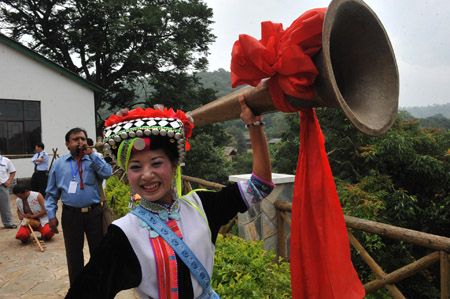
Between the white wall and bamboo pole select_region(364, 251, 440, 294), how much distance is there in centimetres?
1301

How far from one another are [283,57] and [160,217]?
2.84ft

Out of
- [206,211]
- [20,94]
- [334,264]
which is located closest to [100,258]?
[206,211]

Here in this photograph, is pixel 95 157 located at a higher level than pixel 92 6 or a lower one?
lower

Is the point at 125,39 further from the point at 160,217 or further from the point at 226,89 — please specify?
the point at 226,89

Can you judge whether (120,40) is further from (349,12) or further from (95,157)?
(349,12)

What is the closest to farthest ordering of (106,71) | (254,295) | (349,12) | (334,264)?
(349,12) < (334,264) < (254,295) < (106,71)

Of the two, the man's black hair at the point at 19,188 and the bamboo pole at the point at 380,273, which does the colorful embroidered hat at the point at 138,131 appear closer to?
the bamboo pole at the point at 380,273

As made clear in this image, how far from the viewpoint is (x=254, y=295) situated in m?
2.18

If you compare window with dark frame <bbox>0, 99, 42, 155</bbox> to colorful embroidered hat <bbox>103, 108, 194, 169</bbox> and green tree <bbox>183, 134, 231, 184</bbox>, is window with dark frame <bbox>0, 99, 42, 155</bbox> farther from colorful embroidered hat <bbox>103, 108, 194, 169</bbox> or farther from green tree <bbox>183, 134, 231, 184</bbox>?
colorful embroidered hat <bbox>103, 108, 194, 169</bbox>

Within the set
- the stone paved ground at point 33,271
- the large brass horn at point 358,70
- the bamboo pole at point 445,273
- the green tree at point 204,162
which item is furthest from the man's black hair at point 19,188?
the green tree at point 204,162

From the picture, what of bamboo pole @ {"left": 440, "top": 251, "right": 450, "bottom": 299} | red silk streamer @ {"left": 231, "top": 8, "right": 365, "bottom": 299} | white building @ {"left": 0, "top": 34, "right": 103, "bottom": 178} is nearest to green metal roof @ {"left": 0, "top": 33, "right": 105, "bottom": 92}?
white building @ {"left": 0, "top": 34, "right": 103, "bottom": 178}

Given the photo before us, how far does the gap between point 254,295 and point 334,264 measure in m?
1.15

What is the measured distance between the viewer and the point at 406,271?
2.33m

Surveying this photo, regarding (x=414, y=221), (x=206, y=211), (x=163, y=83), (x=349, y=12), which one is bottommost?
(x=414, y=221)
